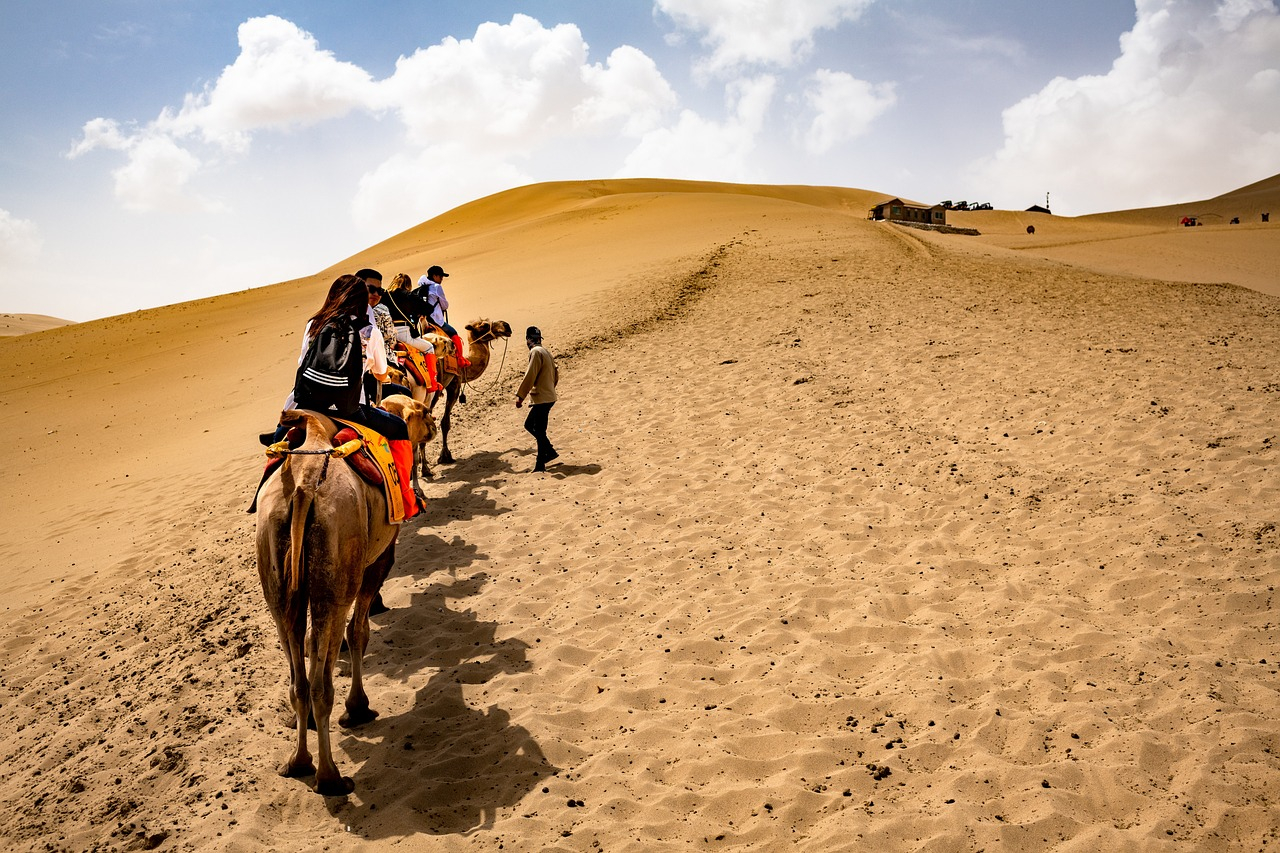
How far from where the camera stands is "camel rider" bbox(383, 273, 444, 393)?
10.7 m

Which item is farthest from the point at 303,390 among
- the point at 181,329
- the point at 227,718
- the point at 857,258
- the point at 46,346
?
the point at 46,346

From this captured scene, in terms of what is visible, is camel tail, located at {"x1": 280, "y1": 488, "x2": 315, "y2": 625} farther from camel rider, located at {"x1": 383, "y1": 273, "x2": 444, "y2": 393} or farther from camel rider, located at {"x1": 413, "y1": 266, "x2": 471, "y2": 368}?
camel rider, located at {"x1": 413, "y1": 266, "x2": 471, "y2": 368}

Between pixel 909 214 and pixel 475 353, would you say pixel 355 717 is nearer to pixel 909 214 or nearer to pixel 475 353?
pixel 475 353

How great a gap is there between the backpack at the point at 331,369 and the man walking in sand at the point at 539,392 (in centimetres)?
558

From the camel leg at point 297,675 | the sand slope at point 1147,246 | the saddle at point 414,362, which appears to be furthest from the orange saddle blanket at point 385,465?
the sand slope at point 1147,246

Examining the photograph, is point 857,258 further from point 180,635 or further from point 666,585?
point 180,635

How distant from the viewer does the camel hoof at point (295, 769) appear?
209 inches

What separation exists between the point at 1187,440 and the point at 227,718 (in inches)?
427

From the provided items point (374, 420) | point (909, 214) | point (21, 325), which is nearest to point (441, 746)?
point (374, 420)

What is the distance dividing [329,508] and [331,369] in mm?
1176

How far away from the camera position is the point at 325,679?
5.04m

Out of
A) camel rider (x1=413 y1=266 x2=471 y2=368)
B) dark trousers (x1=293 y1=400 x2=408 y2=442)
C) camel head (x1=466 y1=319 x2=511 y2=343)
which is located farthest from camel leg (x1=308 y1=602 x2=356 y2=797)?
camel head (x1=466 y1=319 x2=511 y2=343)

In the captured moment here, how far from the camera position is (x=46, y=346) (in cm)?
3142

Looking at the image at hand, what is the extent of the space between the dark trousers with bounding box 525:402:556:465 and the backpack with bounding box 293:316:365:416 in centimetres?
573
